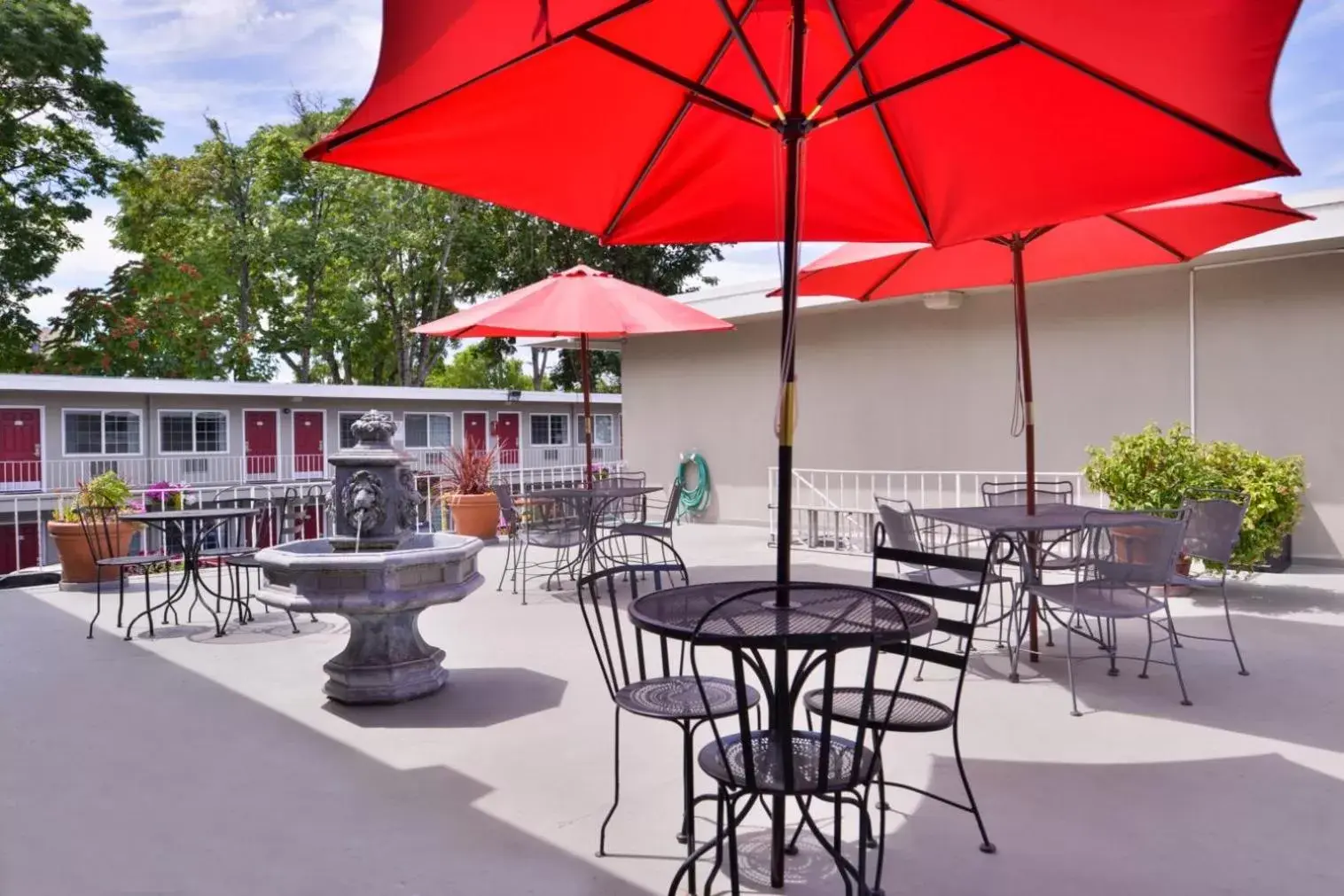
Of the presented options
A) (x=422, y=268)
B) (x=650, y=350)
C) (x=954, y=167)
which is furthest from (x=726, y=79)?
(x=422, y=268)

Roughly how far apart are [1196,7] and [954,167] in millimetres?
1331

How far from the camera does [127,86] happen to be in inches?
689

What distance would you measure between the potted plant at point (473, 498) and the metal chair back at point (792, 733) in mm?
7010

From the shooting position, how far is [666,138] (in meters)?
3.42

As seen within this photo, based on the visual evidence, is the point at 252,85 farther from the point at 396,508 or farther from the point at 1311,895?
the point at 1311,895

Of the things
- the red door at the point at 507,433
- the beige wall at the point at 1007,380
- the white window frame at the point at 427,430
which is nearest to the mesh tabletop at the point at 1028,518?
the beige wall at the point at 1007,380

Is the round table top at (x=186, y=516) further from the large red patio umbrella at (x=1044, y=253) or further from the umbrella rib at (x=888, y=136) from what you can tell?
the umbrella rib at (x=888, y=136)

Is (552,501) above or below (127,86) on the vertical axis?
below

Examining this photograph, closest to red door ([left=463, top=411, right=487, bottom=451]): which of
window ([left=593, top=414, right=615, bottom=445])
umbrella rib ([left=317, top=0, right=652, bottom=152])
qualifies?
window ([left=593, top=414, right=615, bottom=445])

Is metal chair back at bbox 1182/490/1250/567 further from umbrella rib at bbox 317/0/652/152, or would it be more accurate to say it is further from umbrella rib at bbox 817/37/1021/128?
umbrella rib at bbox 317/0/652/152

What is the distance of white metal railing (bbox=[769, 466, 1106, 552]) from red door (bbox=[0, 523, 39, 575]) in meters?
15.1

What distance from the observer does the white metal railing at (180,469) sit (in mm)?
16422

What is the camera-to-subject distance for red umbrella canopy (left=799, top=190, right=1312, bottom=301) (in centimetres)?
445

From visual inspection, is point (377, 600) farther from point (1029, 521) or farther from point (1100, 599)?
point (1100, 599)
